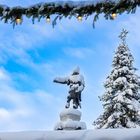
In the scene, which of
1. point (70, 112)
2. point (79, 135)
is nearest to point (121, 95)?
point (70, 112)

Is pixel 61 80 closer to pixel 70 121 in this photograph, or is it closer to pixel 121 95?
pixel 70 121

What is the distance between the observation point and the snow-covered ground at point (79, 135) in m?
6.29

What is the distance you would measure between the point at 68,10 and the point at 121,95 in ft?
66.4

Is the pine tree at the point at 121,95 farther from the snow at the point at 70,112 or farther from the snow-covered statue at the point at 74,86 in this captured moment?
the snow at the point at 70,112

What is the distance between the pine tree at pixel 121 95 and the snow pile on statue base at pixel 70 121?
12766mm

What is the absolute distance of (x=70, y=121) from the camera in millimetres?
11133

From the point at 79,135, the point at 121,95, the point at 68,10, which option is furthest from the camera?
the point at 121,95

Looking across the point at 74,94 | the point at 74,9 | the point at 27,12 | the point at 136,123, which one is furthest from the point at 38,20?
the point at 136,123

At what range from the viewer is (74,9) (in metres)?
5.58

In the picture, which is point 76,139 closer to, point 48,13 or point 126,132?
point 126,132

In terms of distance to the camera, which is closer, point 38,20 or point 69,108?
point 38,20

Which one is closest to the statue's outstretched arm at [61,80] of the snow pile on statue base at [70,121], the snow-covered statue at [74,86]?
the snow-covered statue at [74,86]

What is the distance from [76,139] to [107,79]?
68.9 ft

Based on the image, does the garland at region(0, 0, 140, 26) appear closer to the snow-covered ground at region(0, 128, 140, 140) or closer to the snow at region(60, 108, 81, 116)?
the snow-covered ground at region(0, 128, 140, 140)
